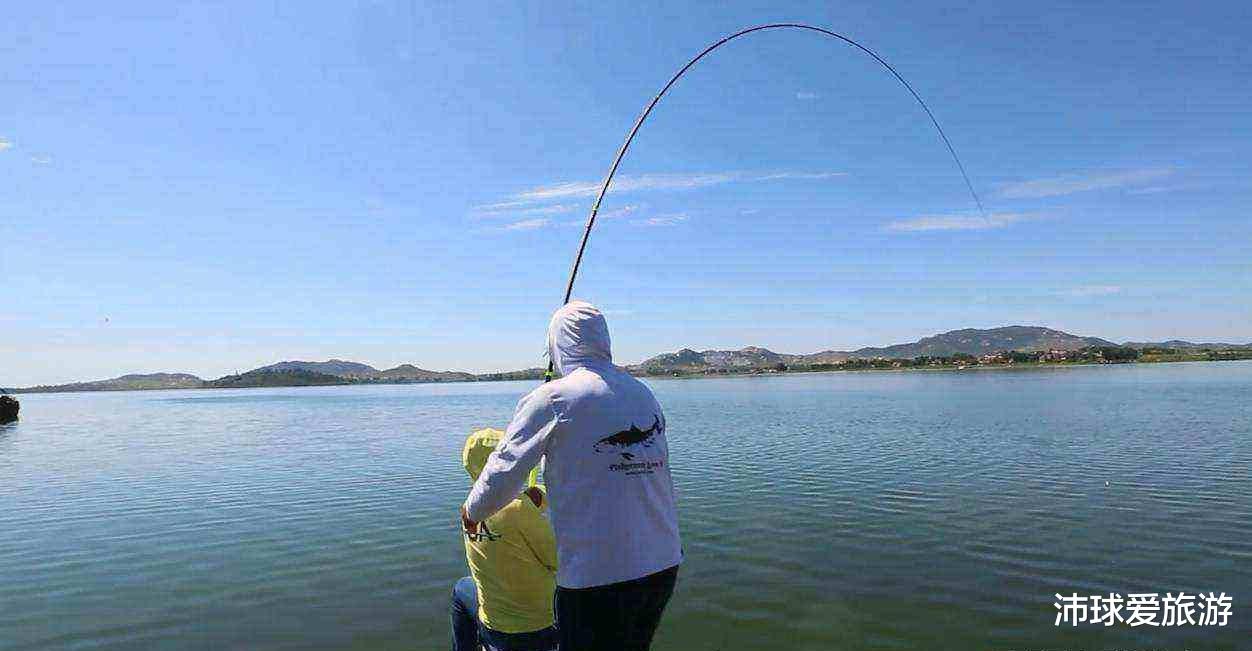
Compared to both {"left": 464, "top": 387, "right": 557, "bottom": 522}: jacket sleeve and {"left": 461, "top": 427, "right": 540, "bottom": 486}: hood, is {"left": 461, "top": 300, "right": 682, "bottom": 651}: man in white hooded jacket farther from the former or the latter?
{"left": 461, "top": 427, "right": 540, "bottom": 486}: hood

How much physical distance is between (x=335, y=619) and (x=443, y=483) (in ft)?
40.6

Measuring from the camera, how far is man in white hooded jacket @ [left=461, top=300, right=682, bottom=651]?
3.65m

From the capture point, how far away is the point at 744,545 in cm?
1363

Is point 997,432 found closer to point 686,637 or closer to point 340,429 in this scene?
point 686,637

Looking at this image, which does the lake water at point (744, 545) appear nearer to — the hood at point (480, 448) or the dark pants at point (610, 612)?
the hood at point (480, 448)

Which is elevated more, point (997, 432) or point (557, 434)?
point (557, 434)

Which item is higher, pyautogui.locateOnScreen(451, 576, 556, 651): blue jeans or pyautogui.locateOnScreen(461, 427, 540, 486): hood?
pyautogui.locateOnScreen(461, 427, 540, 486): hood

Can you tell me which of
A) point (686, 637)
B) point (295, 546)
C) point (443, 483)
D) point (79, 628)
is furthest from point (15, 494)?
point (686, 637)

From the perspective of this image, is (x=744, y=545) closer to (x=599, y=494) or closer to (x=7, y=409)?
(x=599, y=494)

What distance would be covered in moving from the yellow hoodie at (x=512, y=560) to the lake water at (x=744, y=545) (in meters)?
4.45

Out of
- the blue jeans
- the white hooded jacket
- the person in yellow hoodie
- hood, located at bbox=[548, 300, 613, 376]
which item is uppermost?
hood, located at bbox=[548, 300, 613, 376]

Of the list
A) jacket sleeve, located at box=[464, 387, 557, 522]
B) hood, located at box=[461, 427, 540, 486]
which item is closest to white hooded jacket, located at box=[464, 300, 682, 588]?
jacket sleeve, located at box=[464, 387, 557, 522]

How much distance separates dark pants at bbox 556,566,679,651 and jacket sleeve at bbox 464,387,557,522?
58cm

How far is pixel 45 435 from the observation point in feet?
161
